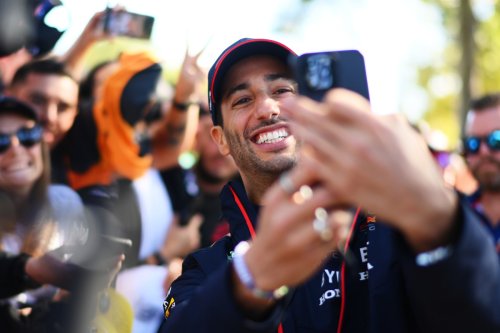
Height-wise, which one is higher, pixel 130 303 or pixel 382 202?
pixel 382 202

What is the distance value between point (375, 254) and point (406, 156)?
775 millimetres

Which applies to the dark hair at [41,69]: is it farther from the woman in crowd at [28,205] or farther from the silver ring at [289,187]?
the silver ring at [289,187]

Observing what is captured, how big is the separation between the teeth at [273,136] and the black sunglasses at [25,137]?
4.75 feet

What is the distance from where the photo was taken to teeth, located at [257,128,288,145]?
8.46ft

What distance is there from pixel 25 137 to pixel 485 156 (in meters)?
3.24

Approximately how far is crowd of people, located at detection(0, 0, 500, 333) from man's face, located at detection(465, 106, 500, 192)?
Answer: 1 cm

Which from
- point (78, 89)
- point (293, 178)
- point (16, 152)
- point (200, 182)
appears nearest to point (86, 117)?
point (78, 89)

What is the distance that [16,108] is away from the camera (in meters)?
3.60

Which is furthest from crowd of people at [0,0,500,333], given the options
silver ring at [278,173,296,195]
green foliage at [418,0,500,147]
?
green foliage at [418,0,500,147]

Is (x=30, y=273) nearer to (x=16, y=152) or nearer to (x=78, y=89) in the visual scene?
(x=16, y=152)

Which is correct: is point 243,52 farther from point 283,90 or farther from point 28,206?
Result: point 28,206

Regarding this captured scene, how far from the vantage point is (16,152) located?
3.55 meters

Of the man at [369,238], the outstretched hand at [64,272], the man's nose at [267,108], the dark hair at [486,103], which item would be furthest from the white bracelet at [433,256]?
the dark hair at [486,103]

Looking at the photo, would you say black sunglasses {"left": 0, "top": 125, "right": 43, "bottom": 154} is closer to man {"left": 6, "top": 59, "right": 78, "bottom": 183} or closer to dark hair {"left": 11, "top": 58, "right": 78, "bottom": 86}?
man {"left": 6, "top": 59, "right": 78, "bottom": 183}
